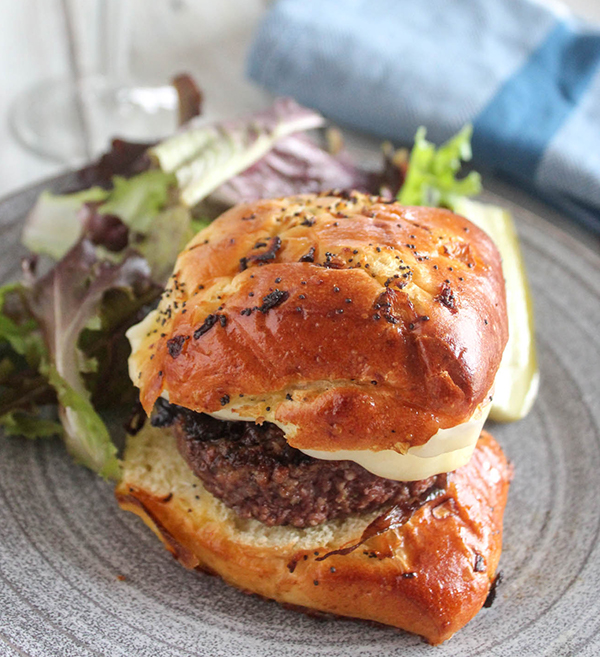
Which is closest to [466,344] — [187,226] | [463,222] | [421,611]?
[463,222]

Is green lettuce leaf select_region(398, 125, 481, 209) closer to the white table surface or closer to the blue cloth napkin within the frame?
the blue cloth napkin

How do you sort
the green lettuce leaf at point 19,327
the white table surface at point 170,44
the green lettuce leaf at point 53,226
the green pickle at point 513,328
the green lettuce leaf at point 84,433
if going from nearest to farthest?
1. the green lettuce leaf at point 84,433
2. the green lettuce leaf at point 19,327
3. the green pickle at point 513,328
4. the green lettuce leaf at point 53,226
5. the white table surface at point 170,44

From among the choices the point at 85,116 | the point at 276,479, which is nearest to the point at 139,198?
the point at 85,116

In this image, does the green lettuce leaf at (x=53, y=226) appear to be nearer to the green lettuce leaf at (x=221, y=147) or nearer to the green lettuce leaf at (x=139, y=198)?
the green lettuce leaf at (x=139, y=198)

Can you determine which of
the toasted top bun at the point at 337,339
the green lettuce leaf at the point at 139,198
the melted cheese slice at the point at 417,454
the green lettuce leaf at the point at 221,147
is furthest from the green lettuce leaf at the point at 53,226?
the melted cheese slice at the point at 417,454

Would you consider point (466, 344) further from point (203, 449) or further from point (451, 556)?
point (203, 449)

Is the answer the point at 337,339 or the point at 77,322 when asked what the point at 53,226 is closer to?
the point at 77,322
